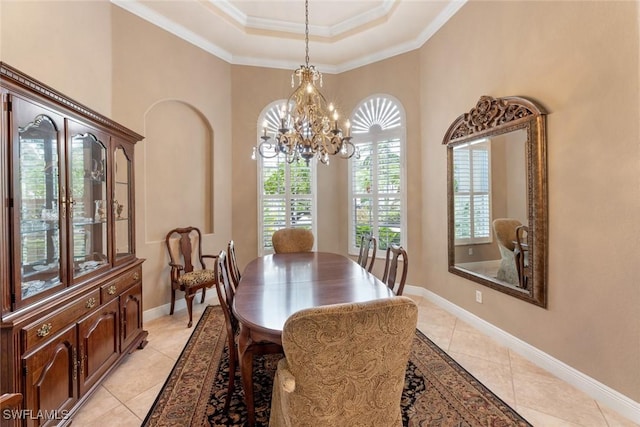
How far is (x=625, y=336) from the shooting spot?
188 cm

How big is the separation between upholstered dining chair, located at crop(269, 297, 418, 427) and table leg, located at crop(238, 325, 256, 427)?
1.50ft

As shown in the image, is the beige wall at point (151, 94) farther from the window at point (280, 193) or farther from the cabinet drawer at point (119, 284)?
the cabinet drawer at point (119, 284)

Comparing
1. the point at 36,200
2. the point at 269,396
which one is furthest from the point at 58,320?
the point at 269,396

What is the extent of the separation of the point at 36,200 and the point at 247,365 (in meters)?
1.54

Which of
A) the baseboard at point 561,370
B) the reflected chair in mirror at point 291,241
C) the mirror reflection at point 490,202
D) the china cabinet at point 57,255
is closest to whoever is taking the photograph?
the china cabinet at point 57,255

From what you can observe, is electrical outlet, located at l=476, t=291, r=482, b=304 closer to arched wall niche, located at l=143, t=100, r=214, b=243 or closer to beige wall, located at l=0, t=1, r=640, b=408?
beige wall, located at l=0, t=1, r=640, b=408

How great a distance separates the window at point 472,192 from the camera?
10.0ft

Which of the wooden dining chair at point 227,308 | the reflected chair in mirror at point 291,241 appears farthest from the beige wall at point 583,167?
the wooden dining chair at point 227,308

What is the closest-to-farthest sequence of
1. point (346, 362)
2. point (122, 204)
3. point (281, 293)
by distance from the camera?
point (346, 362), point (281, 293), point (122, 204)

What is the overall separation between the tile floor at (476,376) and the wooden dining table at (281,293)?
3.13 ft

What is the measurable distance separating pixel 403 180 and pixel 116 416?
3.88 metres

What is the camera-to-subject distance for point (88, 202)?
2230mm

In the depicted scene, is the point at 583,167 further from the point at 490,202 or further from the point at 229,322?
the point at 229,322

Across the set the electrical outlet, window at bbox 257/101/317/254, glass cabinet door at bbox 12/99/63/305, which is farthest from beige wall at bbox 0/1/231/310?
the electrical outlet
